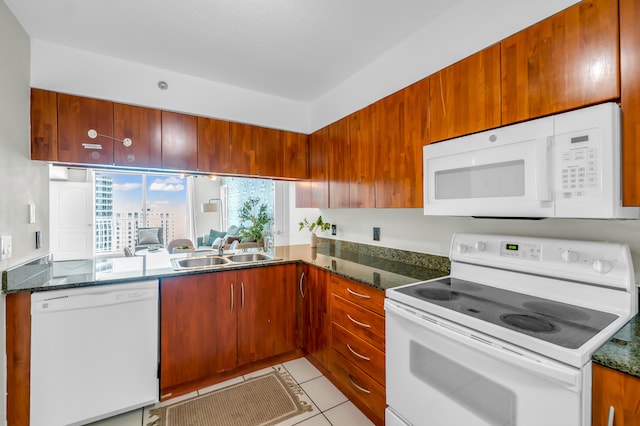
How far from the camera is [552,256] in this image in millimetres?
1334

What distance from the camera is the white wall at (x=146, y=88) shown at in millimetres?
1962

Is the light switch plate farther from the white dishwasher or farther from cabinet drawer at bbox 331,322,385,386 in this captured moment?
cabinet drawer at bbox 331,322,385,386

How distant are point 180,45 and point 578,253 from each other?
8.67 feet

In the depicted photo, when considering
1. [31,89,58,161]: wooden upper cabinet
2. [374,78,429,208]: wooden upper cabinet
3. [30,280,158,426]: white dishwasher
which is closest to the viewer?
[30,280,158,426]: white dishwasher

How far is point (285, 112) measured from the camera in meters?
2.94

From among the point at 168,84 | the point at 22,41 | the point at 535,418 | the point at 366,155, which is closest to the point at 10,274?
the point at 22,41

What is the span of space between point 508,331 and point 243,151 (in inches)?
94.0

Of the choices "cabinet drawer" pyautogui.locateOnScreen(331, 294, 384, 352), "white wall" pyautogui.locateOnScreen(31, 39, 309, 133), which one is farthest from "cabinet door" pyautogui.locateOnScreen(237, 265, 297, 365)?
"white wall" pyautogui.locateOnScreen(31, 39, 309, 133)

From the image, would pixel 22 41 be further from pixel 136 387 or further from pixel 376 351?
pixel 376 351

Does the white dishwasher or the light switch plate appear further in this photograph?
the white dishwasher

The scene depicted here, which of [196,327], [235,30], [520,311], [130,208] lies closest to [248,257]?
[196,327]

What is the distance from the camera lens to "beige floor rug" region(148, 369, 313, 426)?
5.98 ft

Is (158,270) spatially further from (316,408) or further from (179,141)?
(316,408)

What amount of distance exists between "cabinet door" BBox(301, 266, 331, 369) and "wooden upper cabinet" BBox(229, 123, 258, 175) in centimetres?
110
